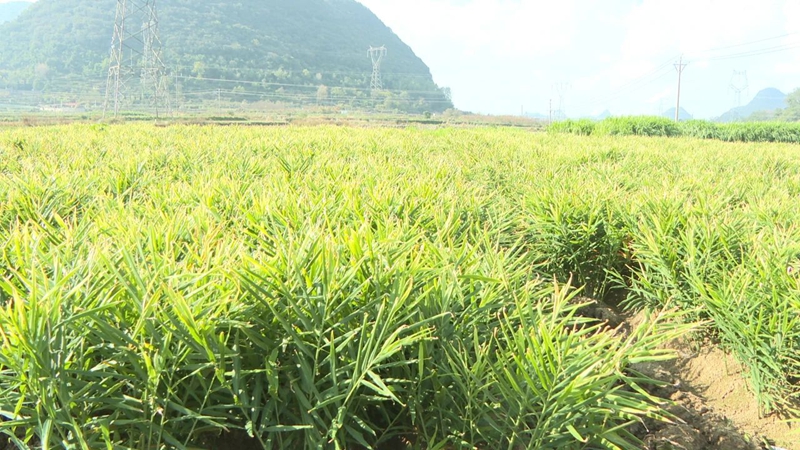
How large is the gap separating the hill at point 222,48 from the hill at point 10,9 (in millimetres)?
90792

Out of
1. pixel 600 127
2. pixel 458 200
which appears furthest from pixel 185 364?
pixel 600 127

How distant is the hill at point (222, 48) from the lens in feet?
234

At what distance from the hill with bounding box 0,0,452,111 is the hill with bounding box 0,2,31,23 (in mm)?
90792

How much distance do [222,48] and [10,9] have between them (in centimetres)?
13262

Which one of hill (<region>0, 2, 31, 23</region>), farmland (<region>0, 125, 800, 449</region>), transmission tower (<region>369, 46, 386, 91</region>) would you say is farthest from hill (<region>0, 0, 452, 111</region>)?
hill (<region>0, 2, 31, 23</region>)

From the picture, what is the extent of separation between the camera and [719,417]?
2051 millimetres

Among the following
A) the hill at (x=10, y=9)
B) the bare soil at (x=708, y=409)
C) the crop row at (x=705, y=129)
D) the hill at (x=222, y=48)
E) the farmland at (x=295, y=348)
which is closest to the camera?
the farmland at (x=295, y=348)

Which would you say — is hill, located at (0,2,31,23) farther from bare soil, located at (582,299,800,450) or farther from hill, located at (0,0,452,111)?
bare soil, located at (582,299,800,450)

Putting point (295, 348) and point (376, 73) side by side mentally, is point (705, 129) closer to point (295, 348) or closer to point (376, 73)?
point (295, 348)

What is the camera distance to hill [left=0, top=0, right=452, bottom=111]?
71.2m

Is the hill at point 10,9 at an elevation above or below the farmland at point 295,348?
above

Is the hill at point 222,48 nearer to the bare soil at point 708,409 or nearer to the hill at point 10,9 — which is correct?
the bare soil at point 708,409

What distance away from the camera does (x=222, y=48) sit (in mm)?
83312

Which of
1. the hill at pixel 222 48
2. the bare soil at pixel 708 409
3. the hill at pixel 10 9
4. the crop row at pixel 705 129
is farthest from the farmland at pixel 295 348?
the hill at pixel 10 9
